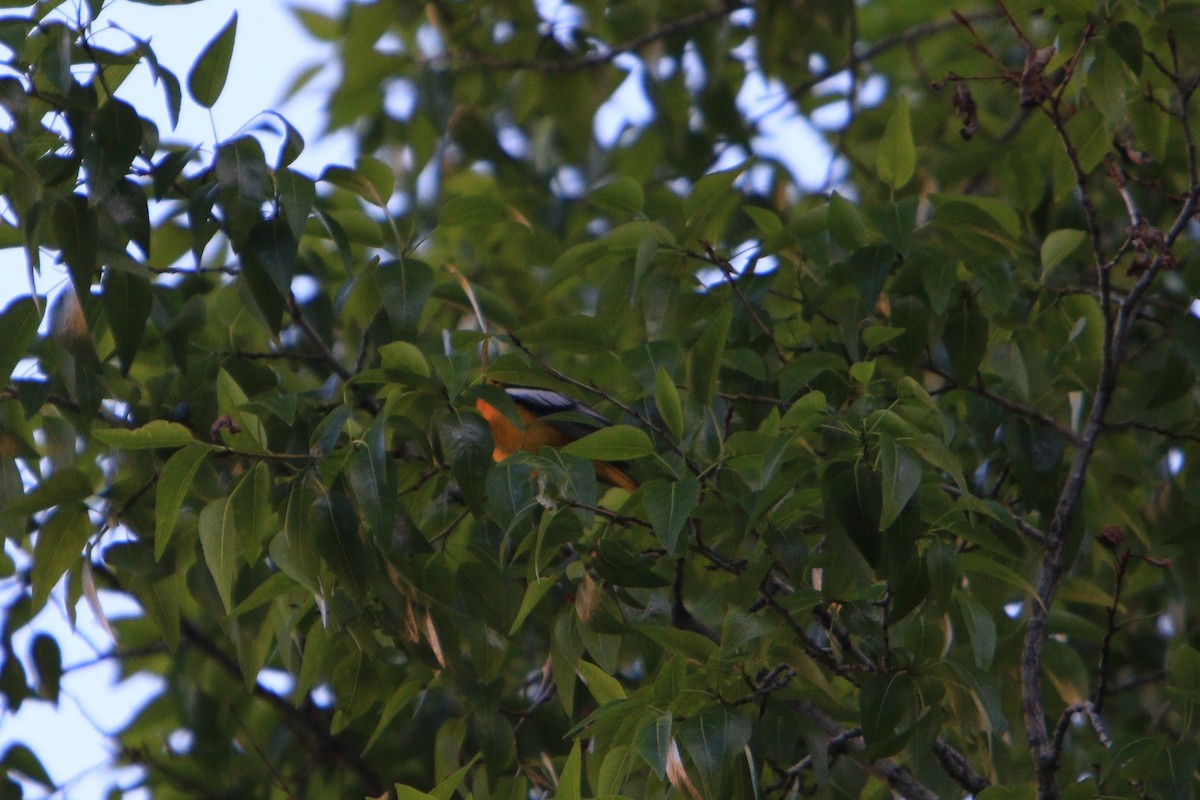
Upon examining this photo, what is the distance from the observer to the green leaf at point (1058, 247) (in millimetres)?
3381

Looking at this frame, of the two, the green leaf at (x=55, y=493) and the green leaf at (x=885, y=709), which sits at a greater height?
the green leaf at (x=55, y=493)

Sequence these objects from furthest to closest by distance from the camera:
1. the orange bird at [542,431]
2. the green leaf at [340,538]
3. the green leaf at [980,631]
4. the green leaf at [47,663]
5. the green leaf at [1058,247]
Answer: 1. the orange bird at [542,431]
2. the green leaf at [47,663]
3. the green leaf at [1058,247]
4. the green leaf at [980,631]
5. the green leaf at [340,538]

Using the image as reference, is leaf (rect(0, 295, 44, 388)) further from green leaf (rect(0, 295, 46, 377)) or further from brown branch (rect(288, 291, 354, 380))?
brown branch (rect(288, 291, 354, 380))

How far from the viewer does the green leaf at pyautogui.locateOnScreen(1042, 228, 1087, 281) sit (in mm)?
3381

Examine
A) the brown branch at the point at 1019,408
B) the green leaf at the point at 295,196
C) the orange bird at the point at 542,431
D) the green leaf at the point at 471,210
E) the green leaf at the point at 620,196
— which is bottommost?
A: the brown branch at the point at 1019,408

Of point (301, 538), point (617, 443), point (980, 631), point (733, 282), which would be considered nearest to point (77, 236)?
point (301, 538)

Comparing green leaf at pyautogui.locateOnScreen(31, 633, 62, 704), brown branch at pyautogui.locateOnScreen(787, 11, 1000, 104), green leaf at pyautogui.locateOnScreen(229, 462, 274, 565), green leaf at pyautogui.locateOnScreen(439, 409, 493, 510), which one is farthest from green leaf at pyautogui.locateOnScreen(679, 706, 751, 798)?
brown branch at pyautogui.locateOnScreen(787, 11, 1000, 104)

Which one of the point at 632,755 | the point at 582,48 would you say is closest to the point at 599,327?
the point at 632,755

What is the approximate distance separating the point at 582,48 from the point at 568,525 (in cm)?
348

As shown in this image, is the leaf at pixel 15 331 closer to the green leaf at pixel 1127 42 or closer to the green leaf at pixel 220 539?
the green leaf at pixel 220 539

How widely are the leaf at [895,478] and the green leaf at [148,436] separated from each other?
133 centimetres

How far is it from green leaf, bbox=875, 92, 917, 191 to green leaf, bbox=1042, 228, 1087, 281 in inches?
16.9

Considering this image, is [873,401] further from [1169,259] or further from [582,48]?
[582,48]

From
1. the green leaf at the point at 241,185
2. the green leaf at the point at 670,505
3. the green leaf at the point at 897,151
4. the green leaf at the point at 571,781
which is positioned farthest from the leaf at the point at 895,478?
the green leaf at the point at 241,185
